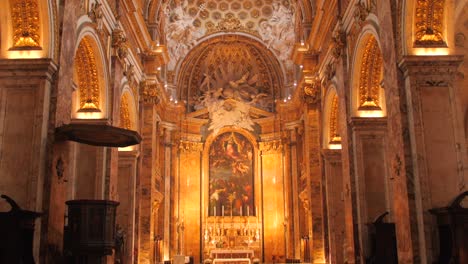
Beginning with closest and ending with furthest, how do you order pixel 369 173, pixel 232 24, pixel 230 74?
1. pixel 369 173
2. pixel 232 24
3. pixel 230 74

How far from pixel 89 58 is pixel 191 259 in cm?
1427

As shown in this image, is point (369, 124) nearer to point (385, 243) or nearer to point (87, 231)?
point (385, 243)

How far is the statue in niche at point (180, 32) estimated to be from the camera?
26859mm

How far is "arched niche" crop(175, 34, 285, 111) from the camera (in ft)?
94.3

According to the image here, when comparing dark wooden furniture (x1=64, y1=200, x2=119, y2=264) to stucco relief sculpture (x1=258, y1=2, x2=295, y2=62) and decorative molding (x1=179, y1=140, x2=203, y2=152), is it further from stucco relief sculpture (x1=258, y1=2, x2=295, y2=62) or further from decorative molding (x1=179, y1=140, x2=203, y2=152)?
stucco relief sculpture (x1=258, y1=2, x2=295, y2=62)

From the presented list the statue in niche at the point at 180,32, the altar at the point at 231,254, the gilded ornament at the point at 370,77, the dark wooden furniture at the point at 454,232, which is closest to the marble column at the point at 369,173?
the gilded ornament at the point at 370,77

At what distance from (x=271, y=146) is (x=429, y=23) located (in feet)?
59.8

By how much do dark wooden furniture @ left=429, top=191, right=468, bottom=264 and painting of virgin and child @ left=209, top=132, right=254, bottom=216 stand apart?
1869 centimetres

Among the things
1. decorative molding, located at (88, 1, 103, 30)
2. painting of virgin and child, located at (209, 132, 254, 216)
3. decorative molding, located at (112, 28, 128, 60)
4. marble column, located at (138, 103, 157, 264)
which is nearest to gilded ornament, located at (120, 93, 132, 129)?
marble column, located at (138, 103, 157, 264)

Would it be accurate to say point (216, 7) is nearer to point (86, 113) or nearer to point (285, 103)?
point (285, 103)

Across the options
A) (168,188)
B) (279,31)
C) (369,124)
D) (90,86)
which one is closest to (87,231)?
(90,86)

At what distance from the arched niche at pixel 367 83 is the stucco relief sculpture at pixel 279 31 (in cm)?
1306

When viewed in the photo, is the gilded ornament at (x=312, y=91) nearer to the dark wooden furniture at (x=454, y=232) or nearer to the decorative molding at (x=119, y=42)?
the decorative molding at (x=119, y=42)

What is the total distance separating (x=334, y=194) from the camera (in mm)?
18328
